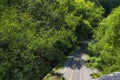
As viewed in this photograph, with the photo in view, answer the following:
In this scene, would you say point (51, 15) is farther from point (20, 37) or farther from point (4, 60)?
point (4, 60)

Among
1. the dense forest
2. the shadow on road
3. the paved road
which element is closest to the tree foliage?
the dense forest

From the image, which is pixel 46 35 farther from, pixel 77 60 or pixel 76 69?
pixel 77 60

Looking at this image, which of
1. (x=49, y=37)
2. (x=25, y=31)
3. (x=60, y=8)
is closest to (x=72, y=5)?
(x=60, y=8)

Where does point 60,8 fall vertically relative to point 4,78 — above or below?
above

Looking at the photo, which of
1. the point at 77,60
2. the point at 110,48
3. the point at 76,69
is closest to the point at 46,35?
the point at 76,69

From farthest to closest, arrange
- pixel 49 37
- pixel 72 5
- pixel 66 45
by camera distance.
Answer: pixel 72 5, pixel 66 45, pixel 49 37
